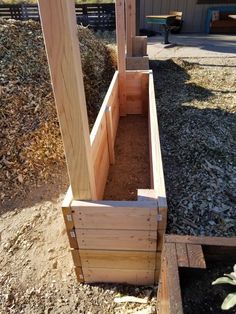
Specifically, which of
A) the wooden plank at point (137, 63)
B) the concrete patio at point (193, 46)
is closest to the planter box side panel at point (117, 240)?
the wooden plank at point (137, 63)

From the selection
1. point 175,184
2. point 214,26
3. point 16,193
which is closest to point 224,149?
point 175,184

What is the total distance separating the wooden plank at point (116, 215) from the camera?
5.06 ft

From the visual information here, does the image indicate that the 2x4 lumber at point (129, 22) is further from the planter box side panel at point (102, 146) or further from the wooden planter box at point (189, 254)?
the wooden planter box at point (189, 254)

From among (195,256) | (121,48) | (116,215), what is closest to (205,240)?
(195,256)

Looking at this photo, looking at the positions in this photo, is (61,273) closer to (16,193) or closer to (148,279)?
(148,279)

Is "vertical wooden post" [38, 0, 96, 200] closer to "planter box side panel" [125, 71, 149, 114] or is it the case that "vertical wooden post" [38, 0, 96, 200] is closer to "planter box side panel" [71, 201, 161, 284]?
"planter box side panel" [71, 201, 161, 284]

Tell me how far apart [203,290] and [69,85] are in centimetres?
105

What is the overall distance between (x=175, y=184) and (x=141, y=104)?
173 centimetres

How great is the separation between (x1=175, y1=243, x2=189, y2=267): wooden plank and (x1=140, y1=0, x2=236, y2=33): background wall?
10696 millimetres

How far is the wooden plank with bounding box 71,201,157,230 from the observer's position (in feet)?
5.06

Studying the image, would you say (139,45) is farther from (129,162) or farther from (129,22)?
(129,162)

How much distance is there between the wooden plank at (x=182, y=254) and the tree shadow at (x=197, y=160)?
1.12 metres

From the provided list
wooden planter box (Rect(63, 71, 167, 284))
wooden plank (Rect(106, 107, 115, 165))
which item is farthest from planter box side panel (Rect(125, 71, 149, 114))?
wooden planter box (Rect(63, 71, 167, 284))

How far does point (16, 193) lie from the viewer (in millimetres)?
2838
